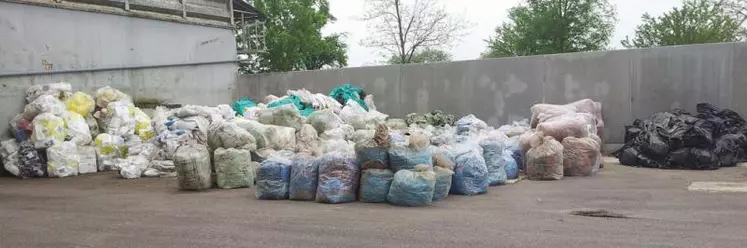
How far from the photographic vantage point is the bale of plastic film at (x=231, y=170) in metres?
7.28

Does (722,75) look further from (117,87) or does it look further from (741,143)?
(117,87)

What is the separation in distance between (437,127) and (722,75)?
4.70 m

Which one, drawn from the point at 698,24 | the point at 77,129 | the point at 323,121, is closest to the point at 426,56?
the point at 698,24

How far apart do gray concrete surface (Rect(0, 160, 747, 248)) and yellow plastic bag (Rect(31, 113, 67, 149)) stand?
7.56 ft

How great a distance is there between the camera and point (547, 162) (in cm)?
746

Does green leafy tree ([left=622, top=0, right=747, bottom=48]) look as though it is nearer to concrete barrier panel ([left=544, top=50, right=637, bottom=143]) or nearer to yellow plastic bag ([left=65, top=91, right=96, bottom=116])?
concrete barrier panel ([left=544, top=50, right=637, bottom=143])

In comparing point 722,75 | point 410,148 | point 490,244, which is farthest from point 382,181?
point 722,75

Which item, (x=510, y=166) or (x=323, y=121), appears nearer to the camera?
(x=510, y=166)

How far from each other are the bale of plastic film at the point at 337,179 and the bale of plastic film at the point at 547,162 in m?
2.64

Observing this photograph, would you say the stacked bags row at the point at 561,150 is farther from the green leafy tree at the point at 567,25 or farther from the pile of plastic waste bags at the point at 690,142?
the green leafy tree at the point at 567,25

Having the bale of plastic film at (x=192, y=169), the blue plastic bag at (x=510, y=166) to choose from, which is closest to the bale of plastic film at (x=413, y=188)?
the blue plastic bag at (x=510, y=166)

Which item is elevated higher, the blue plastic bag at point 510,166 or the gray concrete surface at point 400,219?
the blue plastic bag at point 510,166

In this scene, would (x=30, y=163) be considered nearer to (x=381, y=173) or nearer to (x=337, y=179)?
(x=337, y=179)

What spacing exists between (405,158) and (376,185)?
39 cm
